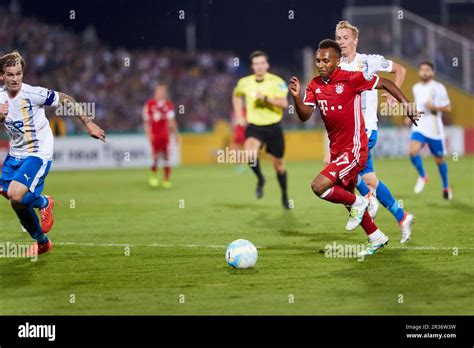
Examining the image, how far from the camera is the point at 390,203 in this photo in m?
11.1

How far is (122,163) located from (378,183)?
65.9 ft

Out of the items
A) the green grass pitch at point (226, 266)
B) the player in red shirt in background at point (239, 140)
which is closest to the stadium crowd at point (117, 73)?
the player in red shirt in background at point (239, 140)

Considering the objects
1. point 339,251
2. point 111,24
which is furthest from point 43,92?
point 111,24

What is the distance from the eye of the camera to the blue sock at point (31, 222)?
10148 millimetres

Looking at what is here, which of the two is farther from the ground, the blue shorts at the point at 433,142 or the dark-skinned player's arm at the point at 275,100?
the dark-skinned player's arm at the point at 275,100

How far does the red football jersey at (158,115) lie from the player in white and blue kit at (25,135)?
41.0 feet

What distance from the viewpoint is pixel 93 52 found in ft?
120

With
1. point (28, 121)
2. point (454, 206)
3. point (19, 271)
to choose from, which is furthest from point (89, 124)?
point (454, 206)

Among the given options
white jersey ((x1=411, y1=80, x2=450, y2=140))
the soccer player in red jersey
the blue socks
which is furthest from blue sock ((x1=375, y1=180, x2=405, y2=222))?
white jersey ((x1=411, y1=80, x2=450, y2=140))

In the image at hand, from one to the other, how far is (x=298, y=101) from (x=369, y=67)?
1836mm

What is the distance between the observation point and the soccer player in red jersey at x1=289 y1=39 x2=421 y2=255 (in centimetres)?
968

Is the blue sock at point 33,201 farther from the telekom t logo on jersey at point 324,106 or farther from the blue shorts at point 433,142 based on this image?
the blue shorts at point 433,142
